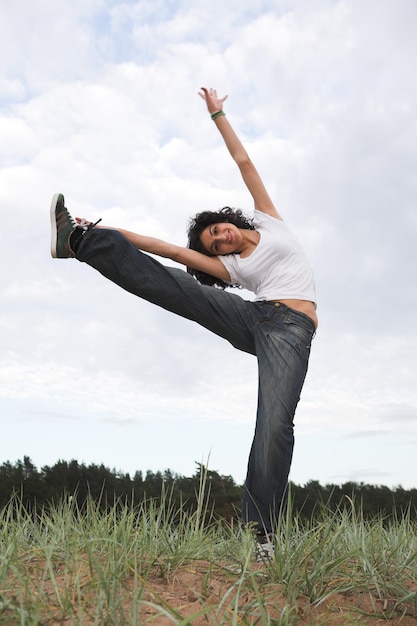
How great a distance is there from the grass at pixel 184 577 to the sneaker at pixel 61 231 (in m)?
1.48

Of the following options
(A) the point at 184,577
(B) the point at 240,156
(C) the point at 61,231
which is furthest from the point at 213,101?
(A) the point at 184,577

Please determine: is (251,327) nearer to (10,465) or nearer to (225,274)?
(225,274)

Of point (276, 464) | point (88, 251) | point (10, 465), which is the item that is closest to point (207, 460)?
point (276, 464)

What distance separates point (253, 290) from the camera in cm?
421

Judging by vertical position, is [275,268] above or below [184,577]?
above

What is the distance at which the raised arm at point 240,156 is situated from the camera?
14.0 ft

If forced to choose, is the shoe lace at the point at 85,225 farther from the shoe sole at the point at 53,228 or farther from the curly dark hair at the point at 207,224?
the curly dark hair at the point at 207,224

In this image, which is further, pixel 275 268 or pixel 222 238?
pixel 222 238

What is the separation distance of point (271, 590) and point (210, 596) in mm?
297

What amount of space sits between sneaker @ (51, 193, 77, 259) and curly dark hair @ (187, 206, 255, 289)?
921 mm

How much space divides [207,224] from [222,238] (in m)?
0.31

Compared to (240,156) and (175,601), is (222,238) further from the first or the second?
(175,601)

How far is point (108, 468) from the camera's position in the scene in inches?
281

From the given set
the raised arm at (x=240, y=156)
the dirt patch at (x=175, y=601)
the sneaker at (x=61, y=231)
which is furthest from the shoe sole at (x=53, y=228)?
the dirt patch at (x=175, y=601)
